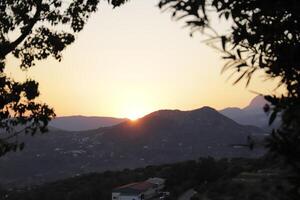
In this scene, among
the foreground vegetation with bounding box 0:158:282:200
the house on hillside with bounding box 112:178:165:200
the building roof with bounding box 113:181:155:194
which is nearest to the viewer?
the foreground vegetation with bounding box 0:158:282:200

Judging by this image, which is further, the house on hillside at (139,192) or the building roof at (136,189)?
the building roof at (136,189)

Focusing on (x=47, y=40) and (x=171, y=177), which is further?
(x=171, y=177)

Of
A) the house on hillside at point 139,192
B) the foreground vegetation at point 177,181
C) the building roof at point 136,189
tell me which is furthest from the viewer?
the building roof at point 136,189

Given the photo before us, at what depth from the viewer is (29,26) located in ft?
47.6

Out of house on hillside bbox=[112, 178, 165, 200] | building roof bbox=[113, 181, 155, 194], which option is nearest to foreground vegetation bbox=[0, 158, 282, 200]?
house on hillside bbox=[112, 178, 165, 200]

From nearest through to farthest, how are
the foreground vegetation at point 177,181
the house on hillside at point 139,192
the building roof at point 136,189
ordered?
1. the foreground vegetation at point 177,181
2. the house on hillside at point 139,192
3. the building roof at point 136,189

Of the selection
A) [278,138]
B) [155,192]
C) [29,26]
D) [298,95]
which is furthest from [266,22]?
[155,192]

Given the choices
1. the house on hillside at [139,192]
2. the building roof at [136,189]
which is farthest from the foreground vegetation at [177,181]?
the building roof at [136,189]

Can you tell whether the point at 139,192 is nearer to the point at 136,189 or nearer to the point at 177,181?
the point at 136,189

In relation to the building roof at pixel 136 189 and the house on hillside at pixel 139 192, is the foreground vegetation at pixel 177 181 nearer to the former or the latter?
the house on hillside at pixel 139 192

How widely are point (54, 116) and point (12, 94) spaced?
Answer: 148 centimetres

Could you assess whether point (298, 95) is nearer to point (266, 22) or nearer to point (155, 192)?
point (266, 22)

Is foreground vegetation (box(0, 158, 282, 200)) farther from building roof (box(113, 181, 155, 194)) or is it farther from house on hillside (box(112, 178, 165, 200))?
building roof (box(113, 181, 155, 194))

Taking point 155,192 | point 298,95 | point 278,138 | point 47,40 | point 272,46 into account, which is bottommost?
point 155,192
